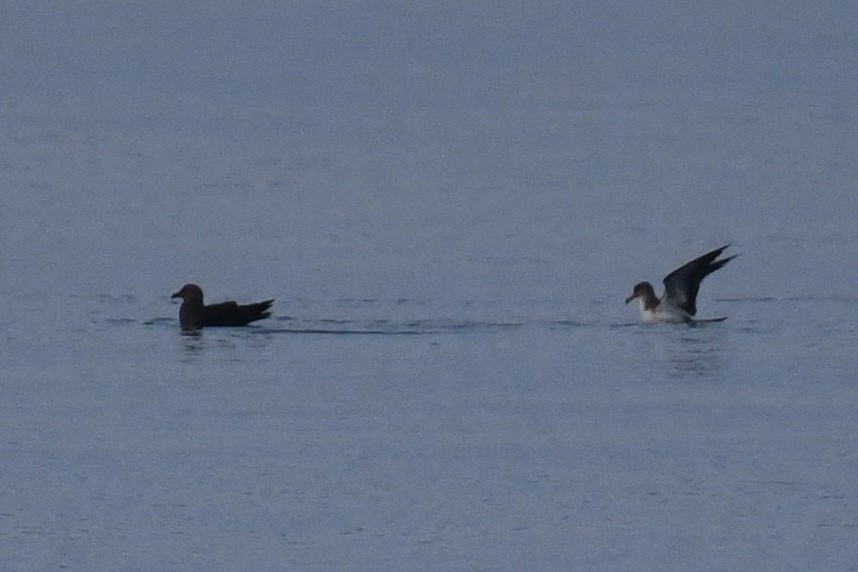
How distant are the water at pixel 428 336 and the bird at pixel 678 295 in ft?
0.56

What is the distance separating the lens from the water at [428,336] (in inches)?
355

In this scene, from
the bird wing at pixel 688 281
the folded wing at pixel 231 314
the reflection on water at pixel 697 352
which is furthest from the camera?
the bird wing at pixel 688 281

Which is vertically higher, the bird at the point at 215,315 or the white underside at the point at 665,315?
the bird at the point at 215,315

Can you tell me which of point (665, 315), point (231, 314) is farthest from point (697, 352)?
point (231, 314)

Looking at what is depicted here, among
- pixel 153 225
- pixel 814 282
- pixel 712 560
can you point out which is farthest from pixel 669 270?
pixel 712 560

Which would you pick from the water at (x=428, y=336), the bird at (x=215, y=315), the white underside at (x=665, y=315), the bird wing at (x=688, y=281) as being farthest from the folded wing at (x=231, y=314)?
the bird wing at (x=688, y=281)

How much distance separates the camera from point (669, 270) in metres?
16.3

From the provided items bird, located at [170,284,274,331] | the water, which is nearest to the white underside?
the water

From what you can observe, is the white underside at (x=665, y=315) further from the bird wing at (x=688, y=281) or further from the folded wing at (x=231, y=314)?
the folded wing at (x=231, y=314)

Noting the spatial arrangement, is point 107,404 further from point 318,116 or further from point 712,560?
point 318,116

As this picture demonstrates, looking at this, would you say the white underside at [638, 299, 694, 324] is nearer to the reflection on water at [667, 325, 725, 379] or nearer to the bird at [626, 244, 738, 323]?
the bird at [626, 244, 738, 323]

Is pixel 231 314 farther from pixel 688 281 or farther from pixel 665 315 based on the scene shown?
pixel 688 281

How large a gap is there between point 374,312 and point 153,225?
415cm

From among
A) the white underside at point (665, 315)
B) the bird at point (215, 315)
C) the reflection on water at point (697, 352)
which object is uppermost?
the bird at point (215, 315)
